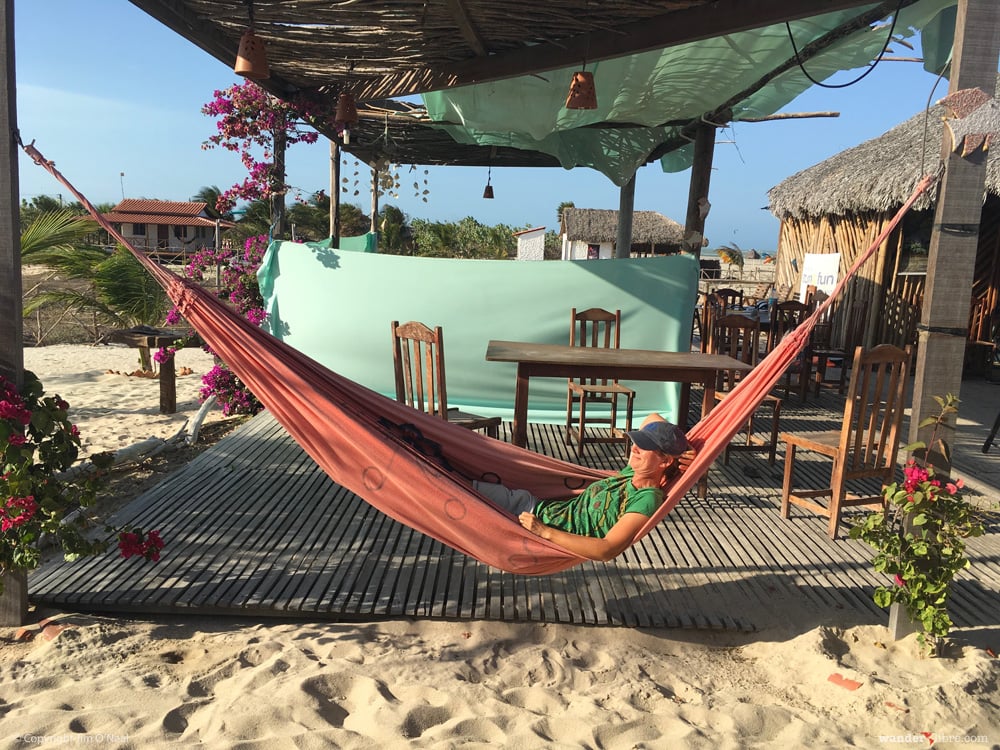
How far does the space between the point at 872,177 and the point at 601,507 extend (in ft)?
23.7

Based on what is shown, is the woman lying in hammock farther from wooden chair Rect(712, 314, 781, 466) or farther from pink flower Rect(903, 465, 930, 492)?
wooden chair Rect(712, 314, 781, 466)

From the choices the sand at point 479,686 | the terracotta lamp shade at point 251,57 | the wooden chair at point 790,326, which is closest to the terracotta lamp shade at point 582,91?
the terracotta lamp shade at point 251,57

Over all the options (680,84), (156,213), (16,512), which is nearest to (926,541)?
(16,512)

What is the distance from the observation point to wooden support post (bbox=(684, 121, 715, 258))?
4.61m

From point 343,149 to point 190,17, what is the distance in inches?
121

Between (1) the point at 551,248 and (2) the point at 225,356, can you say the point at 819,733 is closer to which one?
(2) the point at 225,356

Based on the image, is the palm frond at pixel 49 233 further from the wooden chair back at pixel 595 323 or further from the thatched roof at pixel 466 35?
the wooden chair back at pixel 595 323

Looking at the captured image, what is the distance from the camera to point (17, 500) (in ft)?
5.87

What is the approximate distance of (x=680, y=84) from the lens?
12.8 feet

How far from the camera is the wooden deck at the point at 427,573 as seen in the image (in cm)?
206

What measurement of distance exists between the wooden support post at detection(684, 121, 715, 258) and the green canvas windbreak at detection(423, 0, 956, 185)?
165 millimetres

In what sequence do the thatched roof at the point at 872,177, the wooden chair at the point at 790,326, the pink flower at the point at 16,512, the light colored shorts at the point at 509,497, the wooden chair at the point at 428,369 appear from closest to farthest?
the pink flower at the point at 16,512
the light colored shorts at the point at 509,497
the wooden chair at the point at 428,369
the wooden chair at the point at 790,326
the thatched roof at the point at 872,177

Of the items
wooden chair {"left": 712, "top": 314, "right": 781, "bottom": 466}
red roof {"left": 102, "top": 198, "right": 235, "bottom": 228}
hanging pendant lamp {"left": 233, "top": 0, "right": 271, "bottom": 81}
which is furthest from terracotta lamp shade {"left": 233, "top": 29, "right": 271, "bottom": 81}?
red roof {"left": 102, "top": 198, "right": 235, "bottom": 228}

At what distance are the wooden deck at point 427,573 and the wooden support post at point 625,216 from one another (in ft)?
11.2
